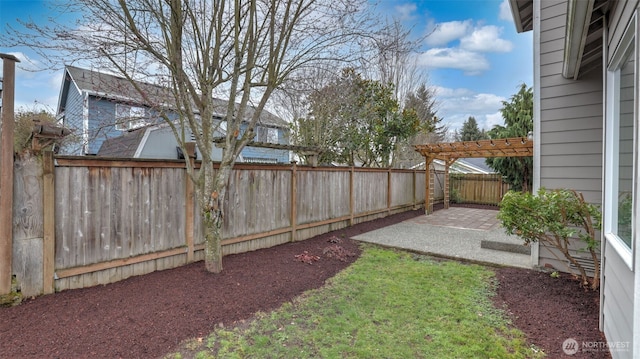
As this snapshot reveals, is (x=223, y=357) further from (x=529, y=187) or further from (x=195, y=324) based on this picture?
(x=529, y=187)

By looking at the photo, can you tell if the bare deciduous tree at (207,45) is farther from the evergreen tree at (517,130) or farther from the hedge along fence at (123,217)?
the evergreen tree at (517,130)

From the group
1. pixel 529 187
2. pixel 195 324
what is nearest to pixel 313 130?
pixel 195 324

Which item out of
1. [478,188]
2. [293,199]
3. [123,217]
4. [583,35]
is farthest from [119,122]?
[478,188]

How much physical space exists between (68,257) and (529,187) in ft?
46.2

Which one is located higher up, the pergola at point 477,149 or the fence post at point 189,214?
the pergola at point 477,149

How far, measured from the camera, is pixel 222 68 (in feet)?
13.4

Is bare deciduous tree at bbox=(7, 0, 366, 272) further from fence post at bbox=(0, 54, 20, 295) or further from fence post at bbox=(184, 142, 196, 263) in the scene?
fence post at bbox=(0, 54, 20, 295)

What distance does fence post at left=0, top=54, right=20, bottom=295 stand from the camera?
274 centimetres

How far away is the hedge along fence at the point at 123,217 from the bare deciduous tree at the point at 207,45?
45cm

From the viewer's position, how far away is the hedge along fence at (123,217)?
295 centimetres

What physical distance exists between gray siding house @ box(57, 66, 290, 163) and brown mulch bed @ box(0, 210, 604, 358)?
1.87 meters

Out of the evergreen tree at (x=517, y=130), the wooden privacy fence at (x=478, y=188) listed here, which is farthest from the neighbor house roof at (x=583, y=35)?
the wooden privacy fence at (x=478, y=188)

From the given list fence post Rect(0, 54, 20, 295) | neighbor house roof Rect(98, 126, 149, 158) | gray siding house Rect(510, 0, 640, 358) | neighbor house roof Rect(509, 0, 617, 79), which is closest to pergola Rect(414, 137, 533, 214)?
gray siding house Rect(510, 0, 640, 358)

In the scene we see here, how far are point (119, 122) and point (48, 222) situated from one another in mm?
1518
